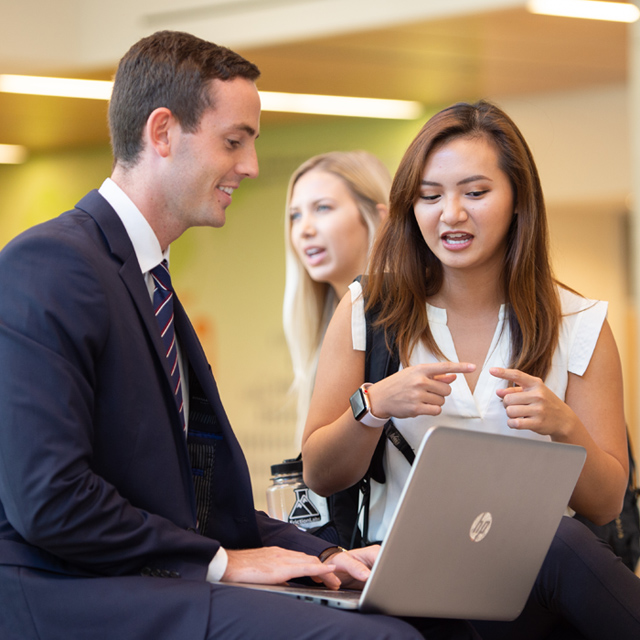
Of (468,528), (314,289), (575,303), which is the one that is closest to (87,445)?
(468,528)

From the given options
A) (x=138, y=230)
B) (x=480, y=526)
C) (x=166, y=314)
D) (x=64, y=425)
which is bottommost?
(x=480, y=526)

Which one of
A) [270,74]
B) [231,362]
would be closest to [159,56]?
[270,74]

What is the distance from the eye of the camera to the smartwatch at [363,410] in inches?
74.4

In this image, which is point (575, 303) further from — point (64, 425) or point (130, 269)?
point (64, 425)

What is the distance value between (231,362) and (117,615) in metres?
5.72

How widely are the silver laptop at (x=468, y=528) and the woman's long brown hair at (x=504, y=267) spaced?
58 centimetres

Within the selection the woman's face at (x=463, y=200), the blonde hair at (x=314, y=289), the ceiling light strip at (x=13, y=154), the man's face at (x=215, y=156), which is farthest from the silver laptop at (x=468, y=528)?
the ceiling light strip at (x=13, y=154)

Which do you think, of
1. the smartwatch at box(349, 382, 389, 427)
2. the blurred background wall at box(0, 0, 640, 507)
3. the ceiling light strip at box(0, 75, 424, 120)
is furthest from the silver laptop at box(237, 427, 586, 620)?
the ceiling light strip at box(0, 75, 424, 120)

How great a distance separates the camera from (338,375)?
7.00 feet

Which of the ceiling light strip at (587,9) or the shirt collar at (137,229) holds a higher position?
the ceiling light strip at (587,9)

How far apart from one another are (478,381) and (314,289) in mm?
1342

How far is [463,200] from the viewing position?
6.92 feet

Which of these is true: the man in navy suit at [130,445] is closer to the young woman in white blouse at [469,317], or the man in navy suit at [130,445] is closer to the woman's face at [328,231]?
the young woman in white blouse at [469,317]

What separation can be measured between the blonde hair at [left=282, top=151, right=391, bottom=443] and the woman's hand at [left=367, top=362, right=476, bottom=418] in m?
1.43
